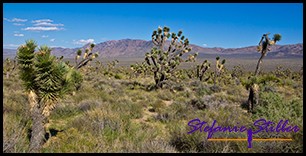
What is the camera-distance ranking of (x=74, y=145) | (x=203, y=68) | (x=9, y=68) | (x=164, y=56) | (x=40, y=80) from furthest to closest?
(x=9, y=68) < (x=203, y=68) < (x=164, y=56) < (x=40, y=80) < (x=74, y=145)

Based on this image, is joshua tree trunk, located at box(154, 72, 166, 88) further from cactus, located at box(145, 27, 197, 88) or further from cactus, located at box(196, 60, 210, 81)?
cactus, located at box(196, 60, 210, 81)

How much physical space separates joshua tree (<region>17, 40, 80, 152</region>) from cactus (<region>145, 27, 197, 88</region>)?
17422 millimetres

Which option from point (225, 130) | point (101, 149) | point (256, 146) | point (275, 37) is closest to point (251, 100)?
point (275, 37)

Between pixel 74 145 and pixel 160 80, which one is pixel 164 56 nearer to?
pixel 160 80

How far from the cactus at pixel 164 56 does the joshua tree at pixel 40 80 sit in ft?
57.2

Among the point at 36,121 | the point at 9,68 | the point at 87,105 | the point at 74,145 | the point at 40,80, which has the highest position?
the point at 40,80

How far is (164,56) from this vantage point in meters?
25.7

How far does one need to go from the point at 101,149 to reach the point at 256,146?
130 inches

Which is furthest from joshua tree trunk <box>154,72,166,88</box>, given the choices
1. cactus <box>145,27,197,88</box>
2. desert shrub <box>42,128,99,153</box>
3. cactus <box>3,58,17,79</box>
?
cactus <box>3,58,17,79</box>

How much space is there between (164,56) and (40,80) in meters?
18.4

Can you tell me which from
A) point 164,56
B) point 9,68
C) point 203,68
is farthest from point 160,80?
point 9,68

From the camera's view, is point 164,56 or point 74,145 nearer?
point 74,145

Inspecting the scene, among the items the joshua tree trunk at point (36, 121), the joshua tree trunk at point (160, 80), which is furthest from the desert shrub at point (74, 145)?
the joshua tree trunk at point (160, 80)

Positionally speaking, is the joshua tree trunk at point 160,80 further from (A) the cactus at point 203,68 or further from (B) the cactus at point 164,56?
(A) the cactus at point 203,68
